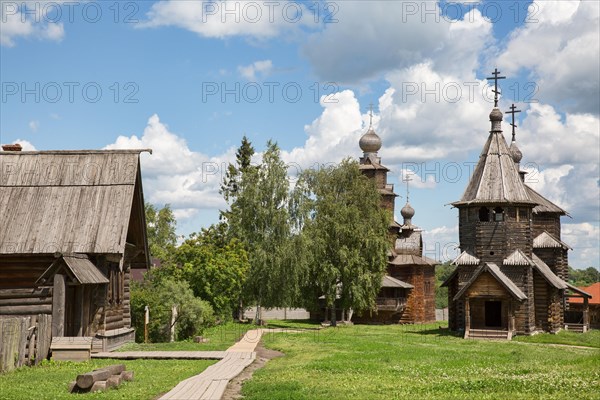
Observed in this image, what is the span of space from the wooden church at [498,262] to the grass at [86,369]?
82.8 ft

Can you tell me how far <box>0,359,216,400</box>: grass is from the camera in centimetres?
1500

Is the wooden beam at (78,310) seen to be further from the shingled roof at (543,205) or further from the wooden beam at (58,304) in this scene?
the shingled roof at (543,205)

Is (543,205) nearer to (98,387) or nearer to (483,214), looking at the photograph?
(483,214)

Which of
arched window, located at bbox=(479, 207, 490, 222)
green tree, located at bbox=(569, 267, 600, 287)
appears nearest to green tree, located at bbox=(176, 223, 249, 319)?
arched window, located at bbox=(479, 207, 490, 222)

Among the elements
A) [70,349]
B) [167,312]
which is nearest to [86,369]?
[70,349]

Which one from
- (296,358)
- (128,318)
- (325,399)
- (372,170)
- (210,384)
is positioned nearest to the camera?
(325,399)

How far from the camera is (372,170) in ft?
211

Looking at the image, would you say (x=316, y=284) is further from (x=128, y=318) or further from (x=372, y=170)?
(x=128, y=318)

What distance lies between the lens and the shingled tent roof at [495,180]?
146 feet

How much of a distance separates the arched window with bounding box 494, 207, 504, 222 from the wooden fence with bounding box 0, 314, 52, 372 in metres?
29.4

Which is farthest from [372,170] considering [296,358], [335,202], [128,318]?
[296,358]

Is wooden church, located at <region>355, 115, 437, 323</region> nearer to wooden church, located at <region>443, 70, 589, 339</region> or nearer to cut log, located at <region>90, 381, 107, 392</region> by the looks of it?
wooden church, located at <region>443, 70, 589, 339</region>

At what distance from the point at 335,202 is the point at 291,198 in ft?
12.9

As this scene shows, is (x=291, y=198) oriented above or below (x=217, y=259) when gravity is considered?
above
